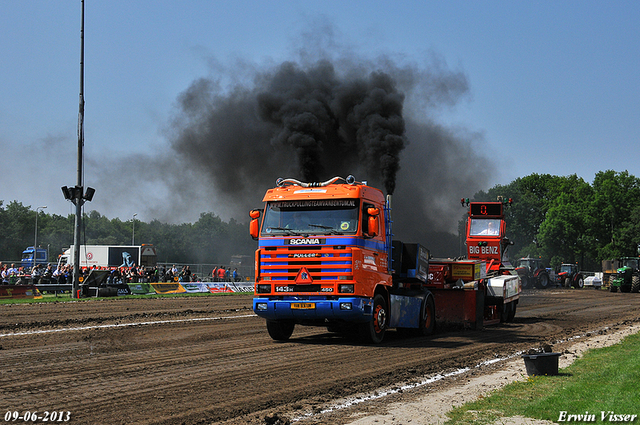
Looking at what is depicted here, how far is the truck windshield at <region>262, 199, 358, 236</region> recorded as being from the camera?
11938 millimetres

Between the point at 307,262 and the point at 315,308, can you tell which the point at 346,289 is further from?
the point at 307,262

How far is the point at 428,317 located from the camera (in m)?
15.1

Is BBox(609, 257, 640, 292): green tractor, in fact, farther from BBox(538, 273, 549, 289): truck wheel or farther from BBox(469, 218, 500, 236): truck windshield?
BBox(469, 218, 500, 236): truck windshield

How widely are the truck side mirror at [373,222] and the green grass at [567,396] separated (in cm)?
420

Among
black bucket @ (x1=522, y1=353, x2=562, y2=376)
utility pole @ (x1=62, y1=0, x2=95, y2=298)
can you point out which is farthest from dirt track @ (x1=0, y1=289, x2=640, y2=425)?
utility pole @ (x1=62, y1=0, x2=95, y2=298)

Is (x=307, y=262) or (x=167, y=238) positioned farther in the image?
(x=167, y=238)

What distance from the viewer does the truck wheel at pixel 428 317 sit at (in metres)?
14.6

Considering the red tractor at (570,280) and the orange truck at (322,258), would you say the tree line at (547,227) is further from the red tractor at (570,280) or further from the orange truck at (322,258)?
the orange truck at (322,258)

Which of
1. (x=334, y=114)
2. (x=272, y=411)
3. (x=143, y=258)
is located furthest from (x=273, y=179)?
(x=272, y=411)

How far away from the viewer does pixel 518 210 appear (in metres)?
91.3

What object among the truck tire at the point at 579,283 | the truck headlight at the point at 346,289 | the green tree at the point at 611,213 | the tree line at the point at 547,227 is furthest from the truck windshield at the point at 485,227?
the green tree at the point at 611,213

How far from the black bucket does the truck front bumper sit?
12.0ft

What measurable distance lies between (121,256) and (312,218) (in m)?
Result: 39.2

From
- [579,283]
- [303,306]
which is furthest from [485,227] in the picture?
[579,283]
